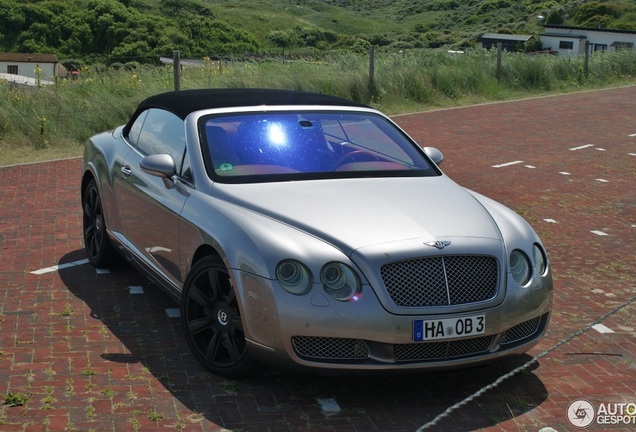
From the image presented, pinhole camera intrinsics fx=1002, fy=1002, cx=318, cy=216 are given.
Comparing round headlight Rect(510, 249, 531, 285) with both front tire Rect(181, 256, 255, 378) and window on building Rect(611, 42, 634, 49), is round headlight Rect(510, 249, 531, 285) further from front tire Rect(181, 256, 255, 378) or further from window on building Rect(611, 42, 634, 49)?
window on building Rect(611, 42, 634, 49)

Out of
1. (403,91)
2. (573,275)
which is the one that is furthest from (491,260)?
(403,91)

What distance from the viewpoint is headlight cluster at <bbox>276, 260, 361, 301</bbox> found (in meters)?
5.21

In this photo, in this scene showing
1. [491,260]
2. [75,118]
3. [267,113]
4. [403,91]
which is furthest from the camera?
[403,91]

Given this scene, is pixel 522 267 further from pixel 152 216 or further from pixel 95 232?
pixel 95 232

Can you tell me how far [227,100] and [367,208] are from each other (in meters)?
1.78

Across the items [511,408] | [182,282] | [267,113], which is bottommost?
[511,408]

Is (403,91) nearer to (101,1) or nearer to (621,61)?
(621,61)

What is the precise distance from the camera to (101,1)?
93.1 m

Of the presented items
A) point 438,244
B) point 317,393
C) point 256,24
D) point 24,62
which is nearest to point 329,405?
point 317,393

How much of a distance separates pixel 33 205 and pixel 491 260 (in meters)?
6.63

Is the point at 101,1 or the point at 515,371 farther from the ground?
the point at 101,1

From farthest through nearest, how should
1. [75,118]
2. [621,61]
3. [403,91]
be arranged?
[621,61]
[403,91]
[75,118]

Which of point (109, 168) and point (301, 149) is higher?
point (301, 149)

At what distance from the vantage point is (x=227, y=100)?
7082mm
